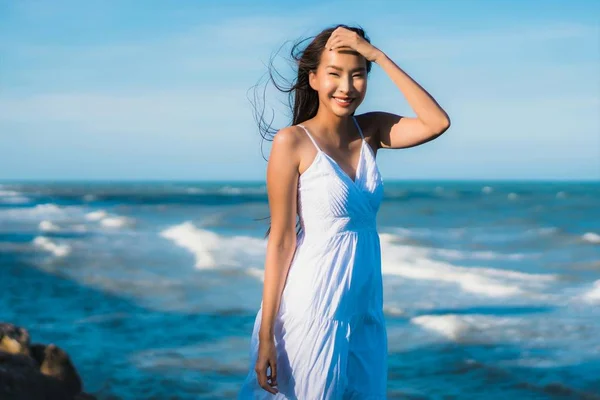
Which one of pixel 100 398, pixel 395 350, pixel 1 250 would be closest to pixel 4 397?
pixel 100 398

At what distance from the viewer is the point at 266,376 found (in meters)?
2.97

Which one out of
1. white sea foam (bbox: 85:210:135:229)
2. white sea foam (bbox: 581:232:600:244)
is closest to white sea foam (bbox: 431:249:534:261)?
white sea foam (bbox: 581:232:600:244)

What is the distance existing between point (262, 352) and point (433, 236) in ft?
74.9

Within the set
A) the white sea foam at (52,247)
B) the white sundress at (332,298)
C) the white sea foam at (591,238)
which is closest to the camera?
the white sundress at (332,298)

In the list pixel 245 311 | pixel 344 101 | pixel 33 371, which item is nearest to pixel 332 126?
pixel 344 101

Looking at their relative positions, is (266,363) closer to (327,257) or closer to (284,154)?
(327,257)

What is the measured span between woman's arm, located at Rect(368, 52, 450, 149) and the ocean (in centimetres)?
415

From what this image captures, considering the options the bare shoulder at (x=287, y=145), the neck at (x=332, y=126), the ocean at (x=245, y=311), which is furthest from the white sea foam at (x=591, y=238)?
the bare shoulder at (x=287, y=145)

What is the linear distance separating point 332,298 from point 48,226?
25.0 meters

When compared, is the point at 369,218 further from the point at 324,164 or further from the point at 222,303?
the point at 222,303

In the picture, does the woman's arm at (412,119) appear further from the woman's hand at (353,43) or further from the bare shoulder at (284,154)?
the bare shoulder at (284,154)

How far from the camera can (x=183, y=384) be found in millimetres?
7180

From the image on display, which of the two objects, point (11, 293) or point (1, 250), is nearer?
point (11, 293)

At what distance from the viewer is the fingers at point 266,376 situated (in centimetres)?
297
